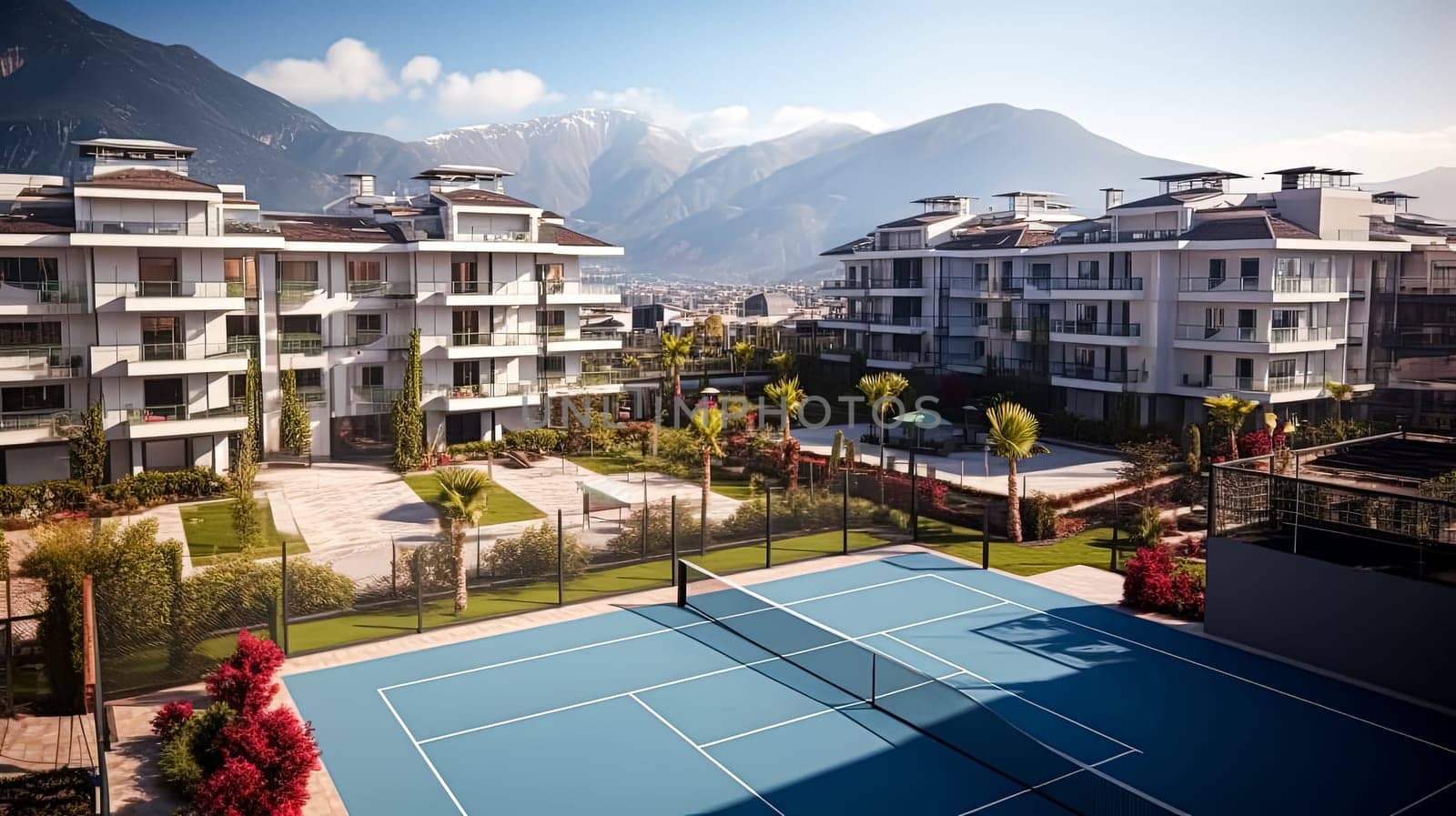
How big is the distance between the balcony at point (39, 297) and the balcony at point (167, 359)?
171cm

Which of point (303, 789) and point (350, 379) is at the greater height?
point (350, 379)

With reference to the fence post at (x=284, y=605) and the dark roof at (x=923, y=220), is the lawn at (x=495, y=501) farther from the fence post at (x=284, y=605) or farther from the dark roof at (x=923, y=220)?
the dark roof at (x=923, y=220)

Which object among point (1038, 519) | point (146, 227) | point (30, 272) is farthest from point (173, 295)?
point (1038, 519)

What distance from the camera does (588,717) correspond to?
17.3m

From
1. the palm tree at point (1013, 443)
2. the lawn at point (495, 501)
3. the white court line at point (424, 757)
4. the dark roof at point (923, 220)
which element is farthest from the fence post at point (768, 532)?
the dark roof at point (923, 220)

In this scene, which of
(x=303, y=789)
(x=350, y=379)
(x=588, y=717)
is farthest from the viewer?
(x=350, y=379)

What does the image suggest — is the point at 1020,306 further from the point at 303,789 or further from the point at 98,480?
the point at 303,789

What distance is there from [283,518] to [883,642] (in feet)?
67.2

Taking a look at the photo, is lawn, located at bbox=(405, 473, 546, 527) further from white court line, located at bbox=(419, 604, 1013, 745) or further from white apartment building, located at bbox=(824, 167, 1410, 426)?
white apartment building, located at bbox=(824, 167, 1410, 426)

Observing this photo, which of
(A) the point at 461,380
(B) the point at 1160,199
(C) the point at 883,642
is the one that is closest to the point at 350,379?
(A) the point at 461,380

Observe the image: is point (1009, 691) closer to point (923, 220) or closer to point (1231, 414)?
point (1231, 414)

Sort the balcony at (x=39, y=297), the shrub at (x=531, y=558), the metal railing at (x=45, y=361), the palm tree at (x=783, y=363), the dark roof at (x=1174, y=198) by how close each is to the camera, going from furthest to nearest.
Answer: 1. the palm tree at (x=783, y=363)
2. the dark roof at (x=1174, y=198)
3. the balcony at (x=39, y=297)
4. the metal railing at (x=45, y=361)
5. the shrub at (x=531, y=558)

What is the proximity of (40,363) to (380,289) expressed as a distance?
12645 mm

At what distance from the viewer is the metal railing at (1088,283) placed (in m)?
47.4
